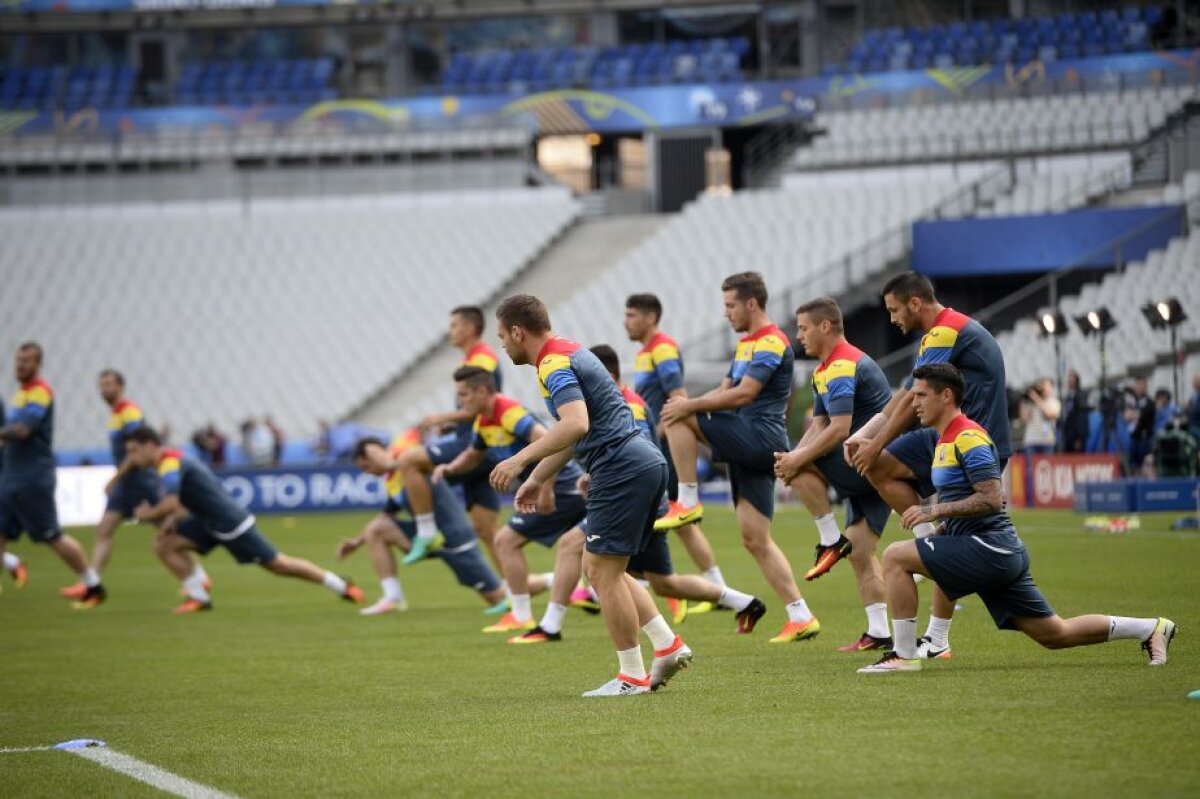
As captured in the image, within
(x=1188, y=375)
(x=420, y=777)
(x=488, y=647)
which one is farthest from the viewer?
(x=1188, y=375)

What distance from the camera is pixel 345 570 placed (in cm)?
2225

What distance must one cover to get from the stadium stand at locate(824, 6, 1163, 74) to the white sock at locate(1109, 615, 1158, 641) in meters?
39.6

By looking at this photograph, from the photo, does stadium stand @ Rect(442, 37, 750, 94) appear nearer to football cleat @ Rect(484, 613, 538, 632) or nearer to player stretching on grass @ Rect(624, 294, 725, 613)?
player stretching on grass @ Rect(624, 294, 725, 613)

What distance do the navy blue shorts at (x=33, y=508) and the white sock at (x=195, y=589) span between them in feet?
5.51

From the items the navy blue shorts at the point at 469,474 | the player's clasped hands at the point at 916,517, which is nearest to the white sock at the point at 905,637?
the player's clasped hands at the point at 916,517

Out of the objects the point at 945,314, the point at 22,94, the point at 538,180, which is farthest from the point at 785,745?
the point at 22,94

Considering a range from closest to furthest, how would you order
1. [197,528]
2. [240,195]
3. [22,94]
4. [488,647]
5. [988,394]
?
1. [988,394]
2. [488,647]
3. [197,528]
4. [240,195]
5. [22,94]

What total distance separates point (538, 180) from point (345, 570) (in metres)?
29.8

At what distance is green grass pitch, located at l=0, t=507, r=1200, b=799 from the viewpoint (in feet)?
21.1

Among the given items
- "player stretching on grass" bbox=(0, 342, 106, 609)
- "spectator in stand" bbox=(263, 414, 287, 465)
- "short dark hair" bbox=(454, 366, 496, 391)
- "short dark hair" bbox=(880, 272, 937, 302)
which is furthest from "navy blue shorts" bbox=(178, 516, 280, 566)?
"spectator in stand" bbox=(263, 414, 287, 465)

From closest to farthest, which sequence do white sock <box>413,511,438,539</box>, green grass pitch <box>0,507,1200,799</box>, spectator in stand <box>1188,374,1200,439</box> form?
green grass pitch <box>0,507,1200,799</box> → white sock <box>413,511,438,539</box> → spectator in stand <box>1188,374,1200,439</box>

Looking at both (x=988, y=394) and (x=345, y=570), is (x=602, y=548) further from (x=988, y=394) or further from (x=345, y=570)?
(x=345, y=570)

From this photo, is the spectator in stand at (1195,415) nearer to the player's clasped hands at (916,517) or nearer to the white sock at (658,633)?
the player's clasped hands at (916,517)

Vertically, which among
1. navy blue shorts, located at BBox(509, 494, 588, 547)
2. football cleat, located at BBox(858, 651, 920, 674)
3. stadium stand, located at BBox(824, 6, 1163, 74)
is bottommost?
football cleat, located at BBox(858, 651, 920, 674)
